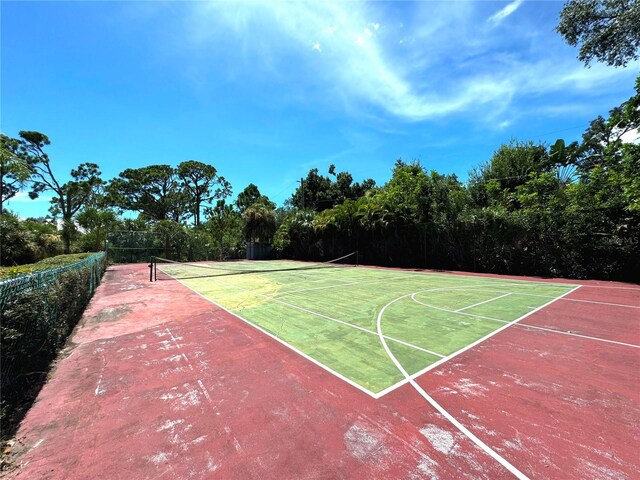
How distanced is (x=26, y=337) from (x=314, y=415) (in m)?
4.28

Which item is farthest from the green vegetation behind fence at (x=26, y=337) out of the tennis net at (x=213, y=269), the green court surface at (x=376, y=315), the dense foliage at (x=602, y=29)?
the dense foliage at (x=602, y=29)

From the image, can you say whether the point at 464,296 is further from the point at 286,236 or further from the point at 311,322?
the point at 286,236

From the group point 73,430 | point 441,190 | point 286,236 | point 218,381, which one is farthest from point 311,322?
point 286,236

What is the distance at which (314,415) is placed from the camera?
138 inches

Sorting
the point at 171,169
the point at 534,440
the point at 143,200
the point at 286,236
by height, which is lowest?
the point at 534,440

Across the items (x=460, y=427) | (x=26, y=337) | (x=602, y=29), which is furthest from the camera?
(x=602, y=29)

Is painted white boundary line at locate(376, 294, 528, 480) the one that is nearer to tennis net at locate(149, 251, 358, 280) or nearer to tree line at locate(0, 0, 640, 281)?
tree line at locate(0, 0, 640, 281)

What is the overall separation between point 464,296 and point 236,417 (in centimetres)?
935

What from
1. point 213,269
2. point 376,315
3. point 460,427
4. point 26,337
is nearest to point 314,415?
point 460,427

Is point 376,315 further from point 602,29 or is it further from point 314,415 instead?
point 602,29

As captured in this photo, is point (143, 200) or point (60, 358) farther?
point (143, 200)

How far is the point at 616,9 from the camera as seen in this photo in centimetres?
1441

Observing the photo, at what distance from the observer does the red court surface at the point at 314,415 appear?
273 centimetres

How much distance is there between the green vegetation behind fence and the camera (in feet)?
11.8
